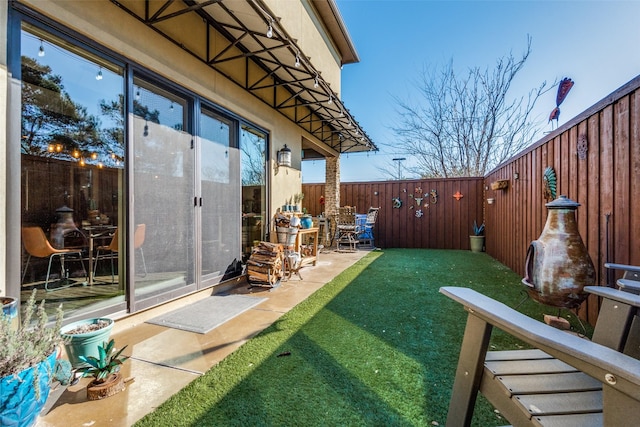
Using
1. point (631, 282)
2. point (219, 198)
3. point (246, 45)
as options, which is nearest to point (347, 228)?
point (219, 198)

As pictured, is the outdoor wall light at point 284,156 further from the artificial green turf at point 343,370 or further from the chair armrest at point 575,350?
the chair armrest at point 575,350

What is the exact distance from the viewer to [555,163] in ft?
11.7

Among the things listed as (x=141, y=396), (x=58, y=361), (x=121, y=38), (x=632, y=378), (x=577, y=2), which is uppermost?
(x=577, y=2)

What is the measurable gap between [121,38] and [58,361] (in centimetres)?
266

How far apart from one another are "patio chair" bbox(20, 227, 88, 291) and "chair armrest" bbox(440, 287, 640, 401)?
302 centimetres

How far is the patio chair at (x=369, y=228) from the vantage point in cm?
828

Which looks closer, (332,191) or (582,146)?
(582,146)

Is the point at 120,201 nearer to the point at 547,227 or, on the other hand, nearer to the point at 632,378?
the point at 632,378

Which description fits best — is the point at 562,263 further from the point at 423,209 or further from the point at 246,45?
the point at 423,209

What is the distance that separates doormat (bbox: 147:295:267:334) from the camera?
2734 millimetres

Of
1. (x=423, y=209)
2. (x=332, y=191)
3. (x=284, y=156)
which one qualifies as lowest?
(x=423, y=209)

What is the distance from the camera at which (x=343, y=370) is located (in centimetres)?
196

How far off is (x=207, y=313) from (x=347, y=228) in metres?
5.31

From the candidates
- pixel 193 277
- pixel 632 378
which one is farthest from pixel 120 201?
pixel 632 378
